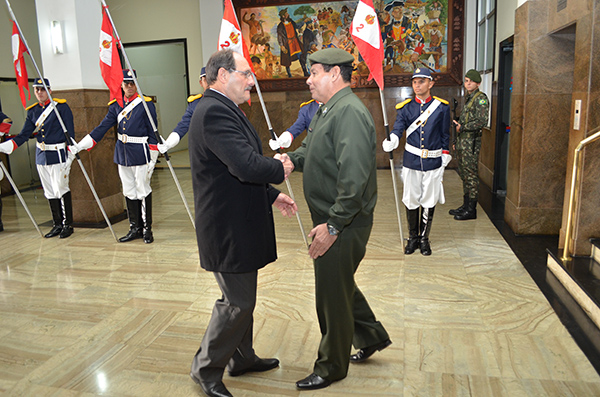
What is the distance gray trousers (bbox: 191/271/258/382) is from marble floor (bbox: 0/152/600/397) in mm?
224

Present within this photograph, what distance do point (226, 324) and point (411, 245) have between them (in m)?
2.92

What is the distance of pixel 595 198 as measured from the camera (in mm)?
4152

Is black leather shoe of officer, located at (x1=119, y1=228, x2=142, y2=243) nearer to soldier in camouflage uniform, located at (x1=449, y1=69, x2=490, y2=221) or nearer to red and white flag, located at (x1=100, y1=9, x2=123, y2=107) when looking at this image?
red and white flag, located at (x1=100, y1=9, x2=123, y2=107)

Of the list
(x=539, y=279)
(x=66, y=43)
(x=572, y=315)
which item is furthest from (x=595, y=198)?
(x=66, y=43)

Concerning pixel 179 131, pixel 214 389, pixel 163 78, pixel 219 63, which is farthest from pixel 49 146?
pixel 163 78

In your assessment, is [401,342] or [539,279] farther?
[539,279]

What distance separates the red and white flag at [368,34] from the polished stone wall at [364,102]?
586 centimetres

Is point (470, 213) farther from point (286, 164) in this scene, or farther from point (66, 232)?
point (66, 232)

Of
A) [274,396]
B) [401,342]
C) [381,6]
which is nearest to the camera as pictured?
[274,396]

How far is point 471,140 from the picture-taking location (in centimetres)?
632

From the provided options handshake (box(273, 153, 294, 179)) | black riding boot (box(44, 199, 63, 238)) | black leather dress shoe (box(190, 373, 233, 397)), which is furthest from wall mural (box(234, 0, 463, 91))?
black leather dress shoe (box(190, 373, 233, 397))

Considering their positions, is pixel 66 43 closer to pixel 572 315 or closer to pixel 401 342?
pixel 401 342

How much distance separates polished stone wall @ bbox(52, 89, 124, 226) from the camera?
6156 mm

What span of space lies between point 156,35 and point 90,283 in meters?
8.19
